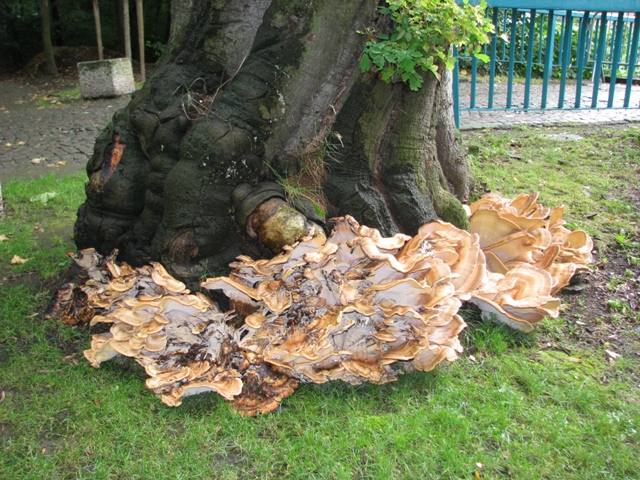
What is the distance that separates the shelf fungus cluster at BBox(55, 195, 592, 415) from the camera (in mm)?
3256

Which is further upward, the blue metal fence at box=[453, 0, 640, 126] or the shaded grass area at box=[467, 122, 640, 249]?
the blue metal fence at box=[453, 0, 640, 126]

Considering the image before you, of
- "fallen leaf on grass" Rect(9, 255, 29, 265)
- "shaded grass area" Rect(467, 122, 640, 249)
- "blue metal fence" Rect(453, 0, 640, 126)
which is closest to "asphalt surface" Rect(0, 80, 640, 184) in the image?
"blue metal fence" Rect(453, 0, 640, 126)

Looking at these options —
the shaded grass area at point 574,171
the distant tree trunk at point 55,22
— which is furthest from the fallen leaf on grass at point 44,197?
the distant tree trunk at point 55,22

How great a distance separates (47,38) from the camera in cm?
1886

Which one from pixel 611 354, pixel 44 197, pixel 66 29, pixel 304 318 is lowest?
pixel 611 354

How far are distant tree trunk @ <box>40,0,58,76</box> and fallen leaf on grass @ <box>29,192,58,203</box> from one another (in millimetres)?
14217

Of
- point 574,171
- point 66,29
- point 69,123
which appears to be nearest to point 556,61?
point 574,171

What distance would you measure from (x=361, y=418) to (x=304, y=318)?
693mm

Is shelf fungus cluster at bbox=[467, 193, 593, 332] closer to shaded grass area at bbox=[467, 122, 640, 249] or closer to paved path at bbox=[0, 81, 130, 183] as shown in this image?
shaded grass area at bbox=[467, 122, 640, 249]

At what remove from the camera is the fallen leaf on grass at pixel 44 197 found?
23.1 ft

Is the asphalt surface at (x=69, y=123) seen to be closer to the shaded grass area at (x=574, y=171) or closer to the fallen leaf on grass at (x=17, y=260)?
the shaded grass area at (x=574, y=171)

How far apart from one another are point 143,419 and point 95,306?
1174 millimetres

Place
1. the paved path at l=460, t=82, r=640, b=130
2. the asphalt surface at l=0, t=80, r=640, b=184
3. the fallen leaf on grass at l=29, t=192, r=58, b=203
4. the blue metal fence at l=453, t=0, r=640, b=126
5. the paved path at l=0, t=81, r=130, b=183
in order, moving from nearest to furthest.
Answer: the fallen leaf on grass at l=29, t=192, r=58, b=203, the paved path at l=0, t=81, r=130, b=183, the asphalt surface at l=0, t=80, r=640, b=184, the blue metal fence at l=453, t=0, r=640, b=126, the paved path at l=460, t=82, r=640, b=130

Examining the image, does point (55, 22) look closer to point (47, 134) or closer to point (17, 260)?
point (47, 134)
